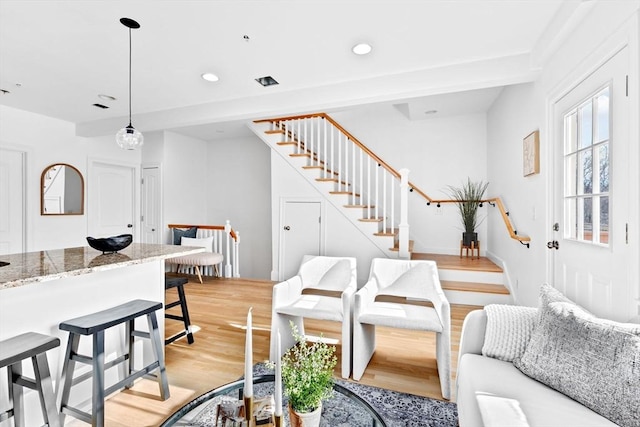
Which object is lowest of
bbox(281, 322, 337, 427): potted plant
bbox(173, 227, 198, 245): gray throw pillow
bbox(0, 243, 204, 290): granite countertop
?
bbox(281, 322, 337, 427): potted plant

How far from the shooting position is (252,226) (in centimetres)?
625

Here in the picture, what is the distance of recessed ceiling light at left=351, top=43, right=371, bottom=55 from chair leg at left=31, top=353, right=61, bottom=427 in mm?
2904

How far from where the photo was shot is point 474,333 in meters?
1.75

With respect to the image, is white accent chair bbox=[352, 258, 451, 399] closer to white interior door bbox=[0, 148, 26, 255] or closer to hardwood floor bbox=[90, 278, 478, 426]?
hardwood floor bbox=[90, 278, 478, 426]

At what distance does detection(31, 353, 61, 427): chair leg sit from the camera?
146cm

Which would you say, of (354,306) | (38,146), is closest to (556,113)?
(354,306)

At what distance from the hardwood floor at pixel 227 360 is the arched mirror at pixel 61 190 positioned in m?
2.83

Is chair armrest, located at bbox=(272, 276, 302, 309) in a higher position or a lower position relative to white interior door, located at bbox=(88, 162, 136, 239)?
lower

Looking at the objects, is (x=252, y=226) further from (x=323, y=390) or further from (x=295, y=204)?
(x=323, y=390)

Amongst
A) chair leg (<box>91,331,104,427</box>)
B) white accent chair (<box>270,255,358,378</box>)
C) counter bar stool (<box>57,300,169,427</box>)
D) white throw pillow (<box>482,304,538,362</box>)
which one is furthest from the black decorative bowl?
white throw pillow (<box>482,304,538,362</box>)

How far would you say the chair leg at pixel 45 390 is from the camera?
1.46 m

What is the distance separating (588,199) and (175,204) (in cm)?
595

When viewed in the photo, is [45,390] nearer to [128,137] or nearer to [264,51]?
[128,137]

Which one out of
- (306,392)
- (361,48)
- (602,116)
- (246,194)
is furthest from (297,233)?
(306,392)
